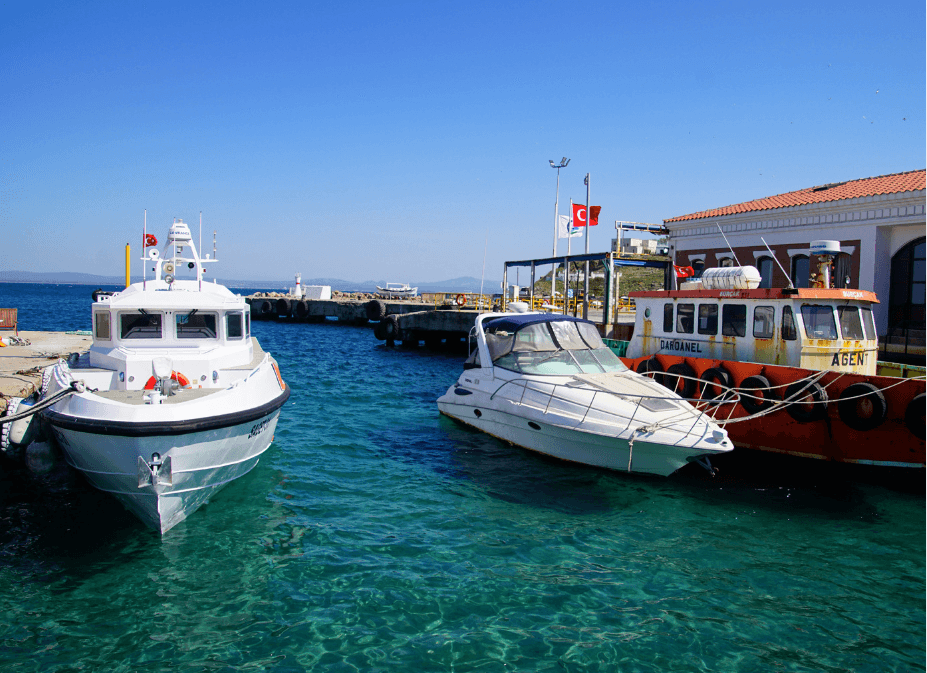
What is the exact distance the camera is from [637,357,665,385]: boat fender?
13.7m

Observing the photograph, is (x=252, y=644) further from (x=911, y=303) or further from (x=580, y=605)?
(x=911, y=303)

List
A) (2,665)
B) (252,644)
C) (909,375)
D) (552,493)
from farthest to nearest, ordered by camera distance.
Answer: (909,375)
(552,493)
(252,644)
(2,665)

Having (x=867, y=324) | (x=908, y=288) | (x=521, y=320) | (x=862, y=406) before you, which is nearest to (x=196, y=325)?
(x=521, y=320)

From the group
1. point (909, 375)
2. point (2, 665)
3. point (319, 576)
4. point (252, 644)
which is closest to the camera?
point (2, 665)

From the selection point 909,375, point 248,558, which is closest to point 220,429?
point 248,558

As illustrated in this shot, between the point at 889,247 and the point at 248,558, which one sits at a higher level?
the point at 889,247

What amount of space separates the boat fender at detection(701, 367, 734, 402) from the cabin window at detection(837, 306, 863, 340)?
227 centimetres

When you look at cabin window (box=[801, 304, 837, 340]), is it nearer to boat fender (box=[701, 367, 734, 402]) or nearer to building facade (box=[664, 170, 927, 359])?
boat fender (box=[701, 367, 734, 402])

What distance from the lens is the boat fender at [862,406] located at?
403 inches

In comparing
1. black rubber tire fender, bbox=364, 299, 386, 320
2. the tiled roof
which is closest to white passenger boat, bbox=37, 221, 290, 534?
the tiled roof

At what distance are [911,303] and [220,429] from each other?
19487 mm

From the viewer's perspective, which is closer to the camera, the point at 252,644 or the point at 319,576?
the point at 252,644

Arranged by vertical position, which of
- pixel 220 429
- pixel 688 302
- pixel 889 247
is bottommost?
pixel 220 429

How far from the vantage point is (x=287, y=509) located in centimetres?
930
